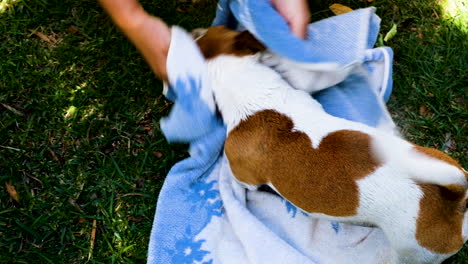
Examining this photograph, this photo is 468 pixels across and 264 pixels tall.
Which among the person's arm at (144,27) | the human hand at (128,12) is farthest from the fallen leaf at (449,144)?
the human hand at (128,12)

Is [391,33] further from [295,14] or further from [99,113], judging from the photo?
[99,113]

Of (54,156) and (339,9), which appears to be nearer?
(54,156)

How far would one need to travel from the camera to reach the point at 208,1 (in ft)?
10.1

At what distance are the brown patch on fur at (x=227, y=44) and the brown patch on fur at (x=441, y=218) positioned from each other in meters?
1.02

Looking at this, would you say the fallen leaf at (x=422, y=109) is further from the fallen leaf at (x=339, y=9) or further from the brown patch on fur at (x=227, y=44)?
the brown patch on fur at (x=227, y=44)

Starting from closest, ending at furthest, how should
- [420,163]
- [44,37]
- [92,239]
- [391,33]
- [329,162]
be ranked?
[420,163] < [329,162] < [92,239] < [391,33] < [44,37]

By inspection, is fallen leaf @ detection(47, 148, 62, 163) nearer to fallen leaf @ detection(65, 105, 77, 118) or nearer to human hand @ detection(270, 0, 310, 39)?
fallen leaf @ detection(65, 105, 77, 118)

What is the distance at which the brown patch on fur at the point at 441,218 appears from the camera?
1.81 metres

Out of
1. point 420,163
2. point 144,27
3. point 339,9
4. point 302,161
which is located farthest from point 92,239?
point 339,9

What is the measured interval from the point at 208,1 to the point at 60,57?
105cm

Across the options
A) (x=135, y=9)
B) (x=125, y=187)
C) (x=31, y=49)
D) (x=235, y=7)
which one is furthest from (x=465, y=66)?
(x=31, y=49)

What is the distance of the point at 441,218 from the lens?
1842 mm

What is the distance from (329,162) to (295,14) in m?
0.76

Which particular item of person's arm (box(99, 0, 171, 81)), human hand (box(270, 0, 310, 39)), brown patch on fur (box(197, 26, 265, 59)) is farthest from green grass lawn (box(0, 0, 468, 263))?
human hand (box(270, 0, 310, 39))
